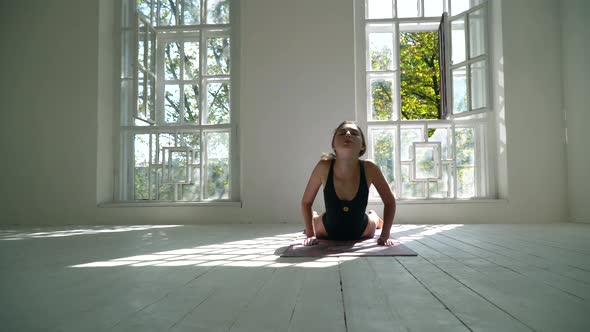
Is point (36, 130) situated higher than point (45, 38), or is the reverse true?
point (45, 38)

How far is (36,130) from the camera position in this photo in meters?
4.55

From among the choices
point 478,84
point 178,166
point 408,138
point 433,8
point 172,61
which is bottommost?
point 178,166

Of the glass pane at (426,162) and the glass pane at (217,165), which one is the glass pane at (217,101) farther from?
the glass pane at (426,162)

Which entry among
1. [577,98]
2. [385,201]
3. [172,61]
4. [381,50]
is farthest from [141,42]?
[577,98]

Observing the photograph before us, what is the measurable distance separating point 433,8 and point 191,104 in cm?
307

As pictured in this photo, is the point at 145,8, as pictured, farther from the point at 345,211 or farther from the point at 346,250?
the point at 346,250

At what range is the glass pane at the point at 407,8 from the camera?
4500 millimetres

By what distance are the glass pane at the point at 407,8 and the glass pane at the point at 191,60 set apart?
2.46m

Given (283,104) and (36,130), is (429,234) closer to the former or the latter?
(283,104)

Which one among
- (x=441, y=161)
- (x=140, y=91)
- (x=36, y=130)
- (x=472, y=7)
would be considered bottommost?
(x=441, y=161)

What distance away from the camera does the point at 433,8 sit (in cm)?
451

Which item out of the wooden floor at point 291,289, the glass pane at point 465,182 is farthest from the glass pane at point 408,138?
the wooden floor at point 291,289

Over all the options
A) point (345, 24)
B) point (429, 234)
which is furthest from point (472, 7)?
point (429, 234)

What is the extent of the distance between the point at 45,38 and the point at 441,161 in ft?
15.7
